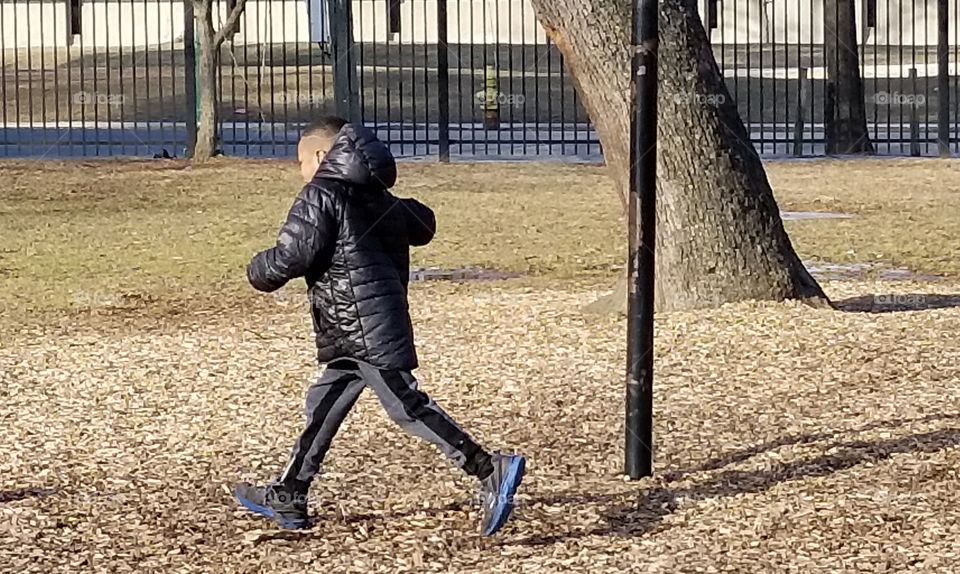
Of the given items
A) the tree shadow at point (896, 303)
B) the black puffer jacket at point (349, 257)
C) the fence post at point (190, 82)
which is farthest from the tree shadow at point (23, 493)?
the fence post at point (190, 82)

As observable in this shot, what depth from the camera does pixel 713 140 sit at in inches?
376

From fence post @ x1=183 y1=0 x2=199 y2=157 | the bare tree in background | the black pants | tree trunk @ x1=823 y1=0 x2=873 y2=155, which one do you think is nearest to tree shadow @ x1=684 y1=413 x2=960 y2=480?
the black pants

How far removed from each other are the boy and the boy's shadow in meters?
0.41

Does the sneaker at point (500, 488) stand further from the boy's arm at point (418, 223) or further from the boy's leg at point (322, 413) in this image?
the boy's arm at point (418, 223)

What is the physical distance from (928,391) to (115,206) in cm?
1088

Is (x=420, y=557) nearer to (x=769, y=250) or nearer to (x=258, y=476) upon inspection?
(x=258, y=476)

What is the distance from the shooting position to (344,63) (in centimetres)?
2286

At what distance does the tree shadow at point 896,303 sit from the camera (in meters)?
9.93

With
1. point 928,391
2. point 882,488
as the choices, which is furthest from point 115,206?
point 882,488

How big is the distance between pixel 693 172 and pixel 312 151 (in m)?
4.15

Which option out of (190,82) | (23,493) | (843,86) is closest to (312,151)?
(23,493)

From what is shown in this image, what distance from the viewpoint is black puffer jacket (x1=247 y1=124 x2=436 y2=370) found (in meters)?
5.45

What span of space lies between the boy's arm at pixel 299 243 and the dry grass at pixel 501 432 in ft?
2.75

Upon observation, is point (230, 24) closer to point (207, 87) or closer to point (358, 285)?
point (207, 87)
